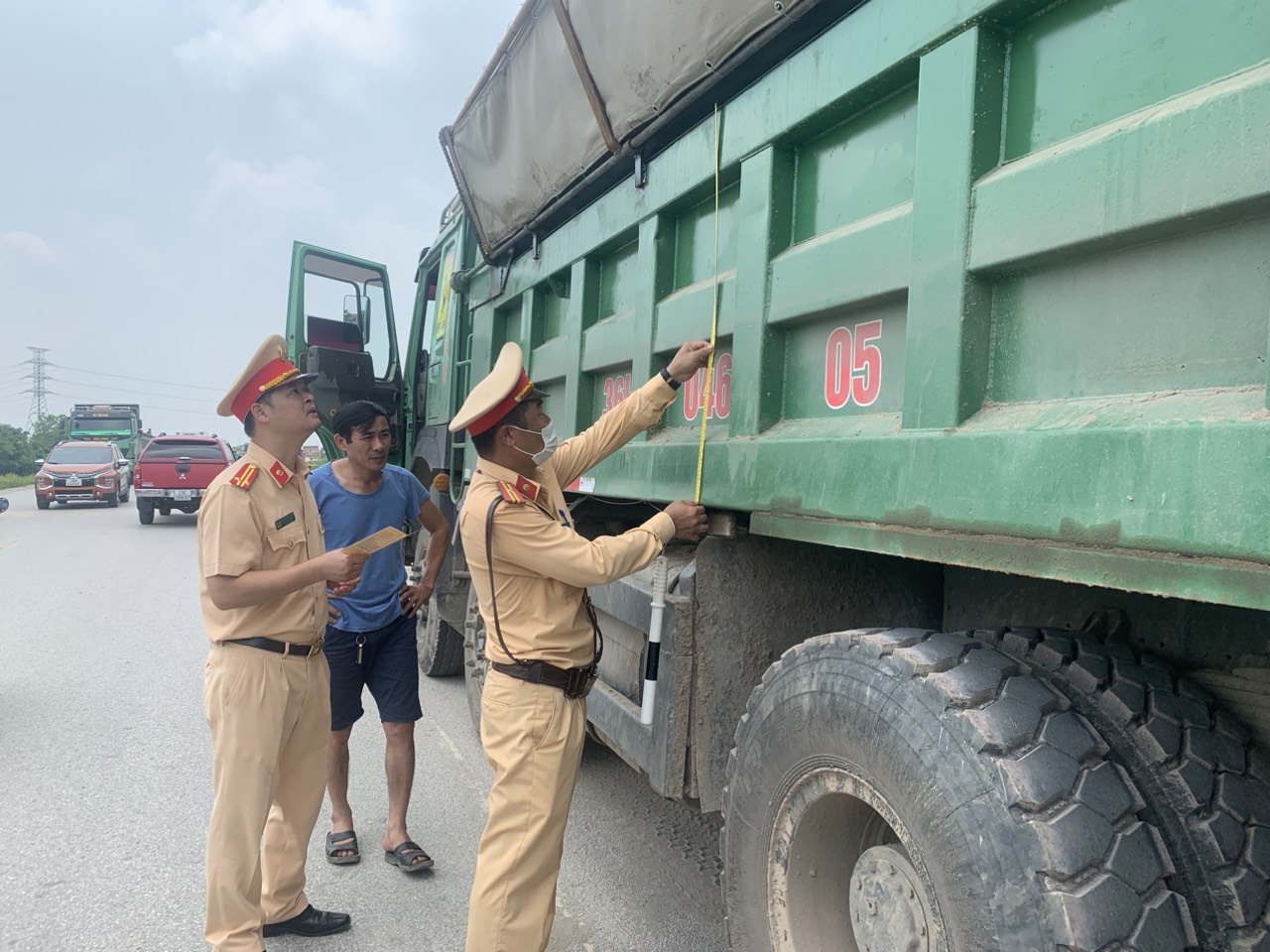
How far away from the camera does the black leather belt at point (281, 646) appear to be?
2.45 m

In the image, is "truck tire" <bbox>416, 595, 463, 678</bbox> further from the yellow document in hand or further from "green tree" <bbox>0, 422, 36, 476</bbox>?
"green tree" <bbox>0, 422, 36, 476</bbox>

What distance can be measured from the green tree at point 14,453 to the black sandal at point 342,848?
137 ft

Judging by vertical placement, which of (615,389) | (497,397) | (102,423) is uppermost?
(102,423)

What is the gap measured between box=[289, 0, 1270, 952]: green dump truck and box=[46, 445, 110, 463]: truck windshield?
20298mm

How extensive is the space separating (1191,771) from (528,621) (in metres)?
1.55

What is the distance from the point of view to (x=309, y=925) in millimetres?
2732

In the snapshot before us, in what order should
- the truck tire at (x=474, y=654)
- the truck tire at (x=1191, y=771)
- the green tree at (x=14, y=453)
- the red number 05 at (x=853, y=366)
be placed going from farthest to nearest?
the green tree at (x=14, y=453) < the truck tire at (x=474, y=654) < the red number 05 at (x=853, y=366) < the truck tire at (x=1191, y=771)

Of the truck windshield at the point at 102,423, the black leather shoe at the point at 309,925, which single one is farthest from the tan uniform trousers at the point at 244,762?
the truck windshield at the point at 102,423

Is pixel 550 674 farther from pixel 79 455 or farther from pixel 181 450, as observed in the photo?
pixel 79 455

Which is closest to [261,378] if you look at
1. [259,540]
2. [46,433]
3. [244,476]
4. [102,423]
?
[244,476]

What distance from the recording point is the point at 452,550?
484 centimetres

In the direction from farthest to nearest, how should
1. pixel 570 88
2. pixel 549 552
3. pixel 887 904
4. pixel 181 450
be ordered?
pixel 181 450
pixel 570 88
pixel 549 552
pixel 887 904

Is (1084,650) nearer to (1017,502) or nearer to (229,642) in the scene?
(1017,502)

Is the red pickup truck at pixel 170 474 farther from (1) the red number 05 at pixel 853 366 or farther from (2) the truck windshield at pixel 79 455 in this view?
(1) the red number 05 at pixel 853 366
